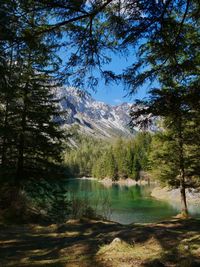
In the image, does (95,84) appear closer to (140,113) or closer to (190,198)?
(140,113)

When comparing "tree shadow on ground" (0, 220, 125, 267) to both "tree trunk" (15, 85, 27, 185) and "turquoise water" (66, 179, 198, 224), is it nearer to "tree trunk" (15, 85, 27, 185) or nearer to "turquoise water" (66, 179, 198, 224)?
"tree trunk" (15, 85, 27, 185)

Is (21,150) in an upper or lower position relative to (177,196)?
upper

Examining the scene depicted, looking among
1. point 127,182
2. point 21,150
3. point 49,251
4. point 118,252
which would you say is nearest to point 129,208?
point 21,150

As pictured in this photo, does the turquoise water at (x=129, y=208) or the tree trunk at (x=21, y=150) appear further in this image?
the turquoise water at (x=129, y=208)

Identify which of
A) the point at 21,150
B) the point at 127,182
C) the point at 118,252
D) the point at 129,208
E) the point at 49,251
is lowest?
the point at 129,208

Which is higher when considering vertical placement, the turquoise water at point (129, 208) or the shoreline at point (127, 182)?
the shoreline at point (127, 182)

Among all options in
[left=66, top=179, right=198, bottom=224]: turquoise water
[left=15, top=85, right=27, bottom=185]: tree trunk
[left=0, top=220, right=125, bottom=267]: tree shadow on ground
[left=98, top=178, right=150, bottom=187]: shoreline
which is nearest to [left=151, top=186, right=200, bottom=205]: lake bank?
[left=66, top=179, right=198, bottom=224]: turquoise water

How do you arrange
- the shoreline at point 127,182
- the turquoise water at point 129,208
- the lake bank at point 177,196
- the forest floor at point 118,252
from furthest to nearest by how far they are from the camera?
the shoreline at point 127,182 → the lake bank at point 177,196 → the turquoise water at point 129,208 → the forest floor at point 118,252

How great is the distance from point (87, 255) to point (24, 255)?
1301mm

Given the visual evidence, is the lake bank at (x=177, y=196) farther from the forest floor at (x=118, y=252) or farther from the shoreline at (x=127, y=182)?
the shoreline at (x=127, y=182)

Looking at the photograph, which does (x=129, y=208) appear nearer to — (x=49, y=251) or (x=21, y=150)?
(x=21, y=150)

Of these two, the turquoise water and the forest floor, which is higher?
the forest floor

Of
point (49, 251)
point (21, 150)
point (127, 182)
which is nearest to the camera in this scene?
point (49, 251)

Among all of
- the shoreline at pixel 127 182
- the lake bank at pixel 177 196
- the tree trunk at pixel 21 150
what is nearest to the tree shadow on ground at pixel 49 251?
the tree trunk at pixel 21 150
